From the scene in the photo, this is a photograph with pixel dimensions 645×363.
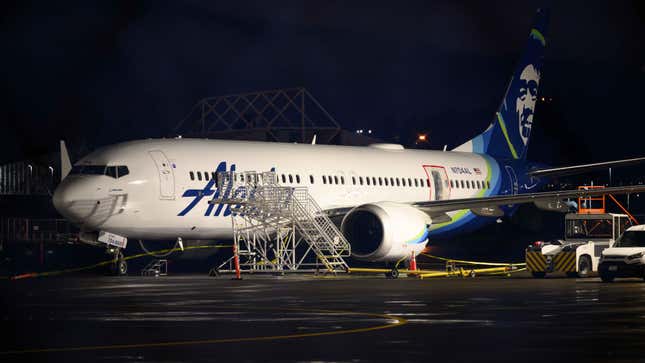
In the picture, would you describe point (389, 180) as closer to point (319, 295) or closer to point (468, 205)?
point (468, 205)

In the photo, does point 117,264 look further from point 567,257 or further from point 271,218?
point 567,257

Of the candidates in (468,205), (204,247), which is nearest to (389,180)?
(468,205)

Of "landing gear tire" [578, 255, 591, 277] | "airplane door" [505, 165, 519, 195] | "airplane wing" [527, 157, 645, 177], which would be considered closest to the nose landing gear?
"landing gear tire" [578, 255, 591, 277]

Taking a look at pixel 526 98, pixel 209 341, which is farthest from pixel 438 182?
pixel 209 341

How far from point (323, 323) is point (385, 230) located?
1872cm

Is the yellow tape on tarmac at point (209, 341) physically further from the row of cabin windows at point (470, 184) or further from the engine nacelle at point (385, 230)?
the row of cabin windows at point (470, 184)

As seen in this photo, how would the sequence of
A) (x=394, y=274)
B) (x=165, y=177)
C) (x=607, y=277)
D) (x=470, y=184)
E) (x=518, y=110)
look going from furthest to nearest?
1. (x=518, y=110)
2. (x=470, y=184)
3. (x=394, y=274)
4. (x=165, y=177)
5. (x=607, y=277)

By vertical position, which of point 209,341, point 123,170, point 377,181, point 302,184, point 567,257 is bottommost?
point 209,341

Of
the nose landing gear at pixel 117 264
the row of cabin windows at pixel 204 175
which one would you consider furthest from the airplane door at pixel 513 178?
the nose landing gear at pixel 117 264

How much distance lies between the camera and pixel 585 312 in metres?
20.4

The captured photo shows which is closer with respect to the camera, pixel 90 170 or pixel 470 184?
pixel 90 170

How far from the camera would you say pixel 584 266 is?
36.5m

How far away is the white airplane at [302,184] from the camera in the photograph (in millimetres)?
35844

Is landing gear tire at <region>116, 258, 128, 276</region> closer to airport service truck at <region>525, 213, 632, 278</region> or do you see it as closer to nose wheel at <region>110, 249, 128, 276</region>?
nose wheel at <region>110, 249, 128, 276</region>
